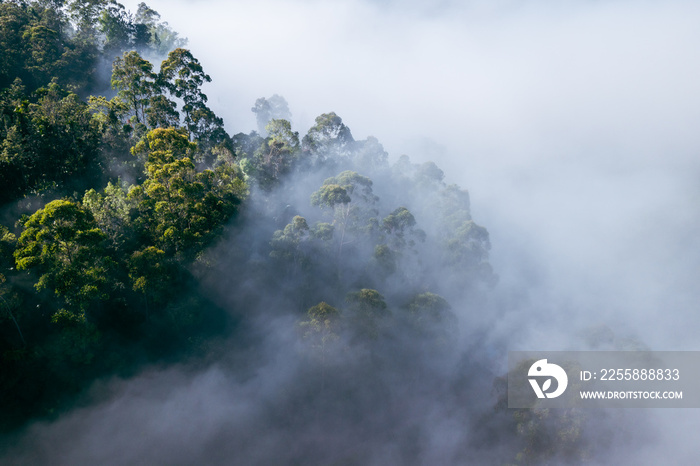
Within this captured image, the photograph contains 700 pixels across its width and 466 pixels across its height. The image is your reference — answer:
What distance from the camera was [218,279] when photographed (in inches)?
1560

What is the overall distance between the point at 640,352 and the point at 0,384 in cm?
4693

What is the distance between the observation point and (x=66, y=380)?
95.5ft

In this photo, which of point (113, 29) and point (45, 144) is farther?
point (113, 29)

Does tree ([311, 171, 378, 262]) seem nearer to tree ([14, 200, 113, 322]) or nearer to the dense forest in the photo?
the dense forest

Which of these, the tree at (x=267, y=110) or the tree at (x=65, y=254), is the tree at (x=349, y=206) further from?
the tree at (x=267, y=110)

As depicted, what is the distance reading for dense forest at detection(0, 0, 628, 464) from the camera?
91.6ft

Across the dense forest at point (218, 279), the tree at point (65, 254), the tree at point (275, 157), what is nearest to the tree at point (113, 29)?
the dense forest at point (218, 279)

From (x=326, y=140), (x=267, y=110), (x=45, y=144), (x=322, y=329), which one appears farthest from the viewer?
(x=267, y=110)

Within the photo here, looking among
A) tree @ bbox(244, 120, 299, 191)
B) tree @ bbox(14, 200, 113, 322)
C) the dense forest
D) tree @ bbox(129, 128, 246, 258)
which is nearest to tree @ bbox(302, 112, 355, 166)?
tree @ bbox(244, 120, 299, 191)

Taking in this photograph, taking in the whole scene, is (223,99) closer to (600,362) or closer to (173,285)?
(173,285)

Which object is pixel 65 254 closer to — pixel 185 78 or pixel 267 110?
pixel 185 78

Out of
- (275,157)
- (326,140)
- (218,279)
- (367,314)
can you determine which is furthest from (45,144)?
(326,140)

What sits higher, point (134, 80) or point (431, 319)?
point (134, 80)

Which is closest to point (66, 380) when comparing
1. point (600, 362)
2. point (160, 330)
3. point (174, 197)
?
point (160, 330)
